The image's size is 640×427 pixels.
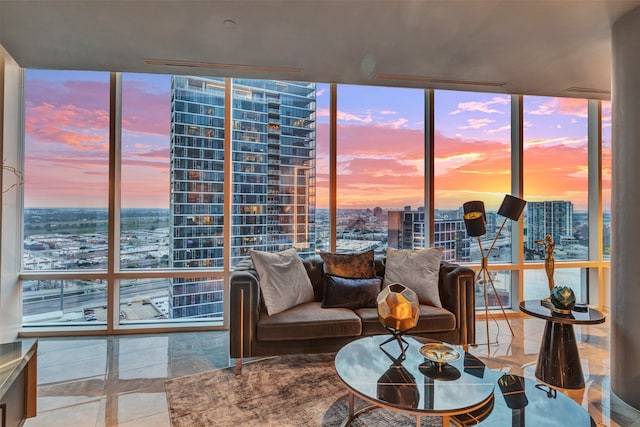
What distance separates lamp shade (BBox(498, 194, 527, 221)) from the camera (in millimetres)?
3426

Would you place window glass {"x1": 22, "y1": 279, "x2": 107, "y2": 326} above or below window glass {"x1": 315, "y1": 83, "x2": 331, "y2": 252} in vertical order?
below

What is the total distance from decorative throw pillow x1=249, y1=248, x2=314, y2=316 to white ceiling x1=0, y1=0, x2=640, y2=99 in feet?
6.11

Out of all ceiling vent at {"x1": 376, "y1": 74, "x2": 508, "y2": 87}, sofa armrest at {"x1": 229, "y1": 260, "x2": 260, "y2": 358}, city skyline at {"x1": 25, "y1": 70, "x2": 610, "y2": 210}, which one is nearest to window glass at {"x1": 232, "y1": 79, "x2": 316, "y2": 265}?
city skyline at {"x1": 25, "y1": 70, "x2": 610, "y2": 210}

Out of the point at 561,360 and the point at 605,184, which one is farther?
the point at 605,184

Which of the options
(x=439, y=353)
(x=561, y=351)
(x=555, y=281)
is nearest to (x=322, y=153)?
(x=439, y=353)

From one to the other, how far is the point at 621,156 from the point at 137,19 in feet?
12.1

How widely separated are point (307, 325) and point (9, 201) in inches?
124

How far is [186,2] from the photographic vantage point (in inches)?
90.4

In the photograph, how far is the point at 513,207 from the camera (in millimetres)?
3455

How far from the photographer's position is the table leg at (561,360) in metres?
2.54

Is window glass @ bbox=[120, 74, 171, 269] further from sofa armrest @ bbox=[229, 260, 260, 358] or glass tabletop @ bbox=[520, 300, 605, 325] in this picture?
glass tabletop @ bbox=[520, 300, 605, 325]

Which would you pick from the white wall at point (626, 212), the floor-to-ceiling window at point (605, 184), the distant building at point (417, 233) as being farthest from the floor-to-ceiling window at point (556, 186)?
the white wall at point (626, 212)

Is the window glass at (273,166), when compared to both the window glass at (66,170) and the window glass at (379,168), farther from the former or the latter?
the window glass at (66,170)

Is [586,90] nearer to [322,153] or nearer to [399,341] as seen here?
[322,153]
